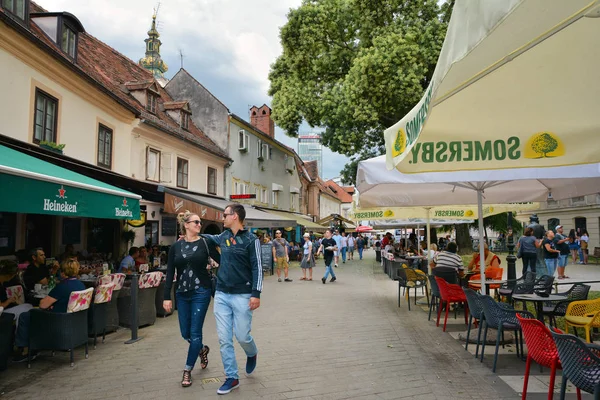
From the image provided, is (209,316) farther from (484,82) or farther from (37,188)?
(484,82)

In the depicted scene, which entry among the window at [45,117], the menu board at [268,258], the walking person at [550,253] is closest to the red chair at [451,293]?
the walking person at [550,253]

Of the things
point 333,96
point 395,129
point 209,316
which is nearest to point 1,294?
point 209,316

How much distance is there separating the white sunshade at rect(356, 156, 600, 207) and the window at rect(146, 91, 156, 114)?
12.7m

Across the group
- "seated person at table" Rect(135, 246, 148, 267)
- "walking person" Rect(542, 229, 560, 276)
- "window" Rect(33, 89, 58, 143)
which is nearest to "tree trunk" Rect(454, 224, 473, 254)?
"walking person" Rect(542, 229, 560, 276)

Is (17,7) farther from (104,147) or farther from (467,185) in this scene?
(467,185)

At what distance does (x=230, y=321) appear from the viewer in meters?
4.39

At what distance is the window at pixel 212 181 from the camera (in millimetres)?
22609

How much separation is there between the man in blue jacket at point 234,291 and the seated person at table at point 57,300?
2.49 meters

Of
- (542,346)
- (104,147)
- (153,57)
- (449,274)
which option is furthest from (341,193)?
(542,346)

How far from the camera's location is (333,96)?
18.8 meters

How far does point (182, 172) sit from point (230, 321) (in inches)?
623

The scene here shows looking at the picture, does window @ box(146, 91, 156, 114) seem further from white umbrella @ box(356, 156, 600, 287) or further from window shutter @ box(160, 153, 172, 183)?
white umbrella @ box(356, 156, 600, 287)

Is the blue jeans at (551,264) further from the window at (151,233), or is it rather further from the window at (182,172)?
the window at (182,172)

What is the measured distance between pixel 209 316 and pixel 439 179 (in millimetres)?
→ 5754
